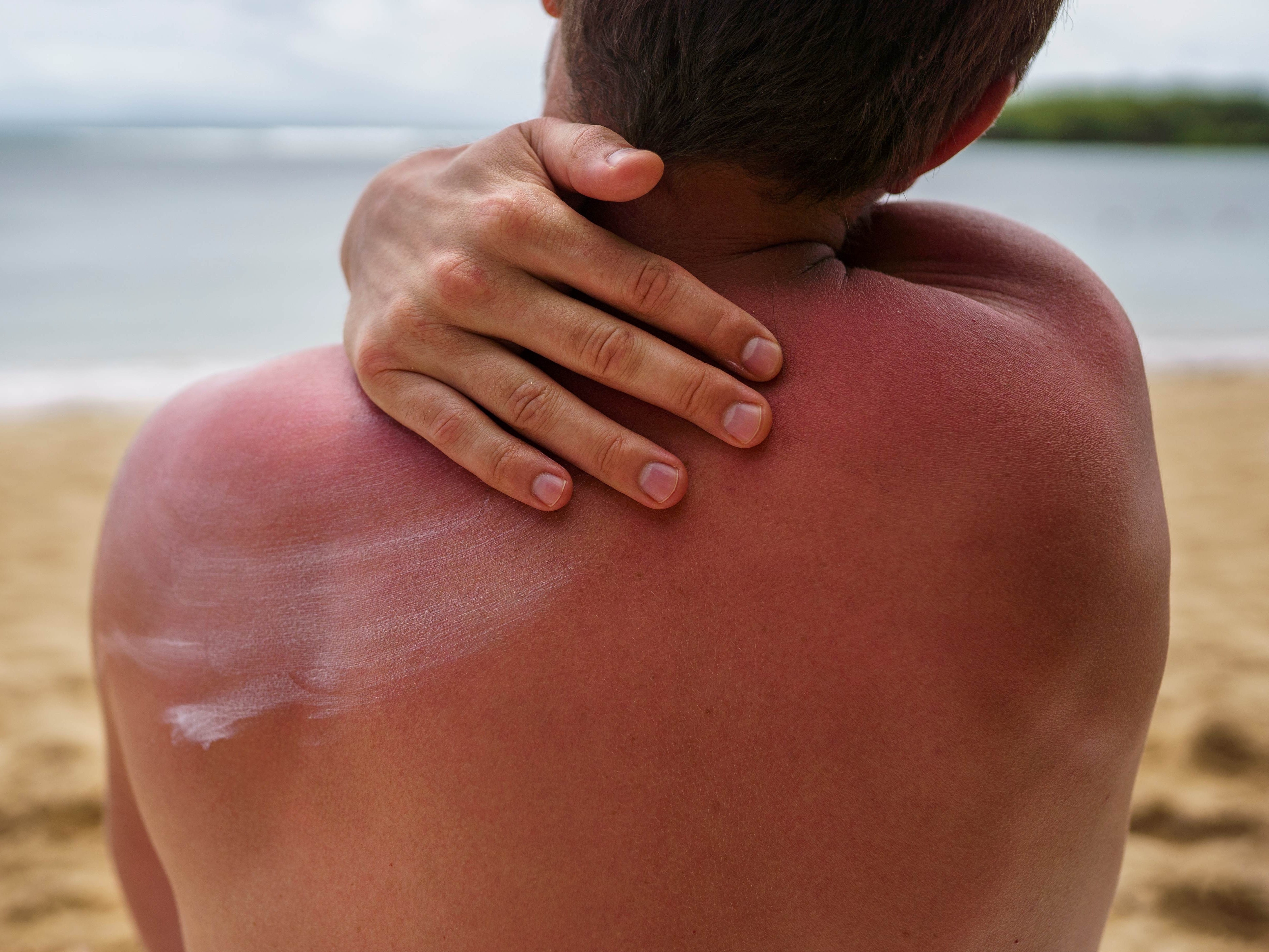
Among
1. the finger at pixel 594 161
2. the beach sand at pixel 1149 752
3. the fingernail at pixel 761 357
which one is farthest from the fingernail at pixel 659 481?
the beach sand at pixel 1149 752

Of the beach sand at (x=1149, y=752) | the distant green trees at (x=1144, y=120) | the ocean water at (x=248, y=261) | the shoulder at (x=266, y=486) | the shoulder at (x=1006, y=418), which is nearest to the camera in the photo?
the shoulder at (x=1006, y=418)

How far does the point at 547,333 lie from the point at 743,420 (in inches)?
7.0

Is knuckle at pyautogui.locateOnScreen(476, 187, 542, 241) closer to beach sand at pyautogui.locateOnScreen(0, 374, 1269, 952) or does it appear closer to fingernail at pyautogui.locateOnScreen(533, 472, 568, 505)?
fingernail at pyautogui.locateOnScreen(533, 472, 568, 505)

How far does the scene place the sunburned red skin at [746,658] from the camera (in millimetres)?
690

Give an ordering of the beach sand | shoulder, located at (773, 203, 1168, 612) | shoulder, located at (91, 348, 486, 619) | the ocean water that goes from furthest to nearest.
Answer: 1. the ocean water
2. the beach sand
3. shoulder, located at (91, 348, 486, 619)
4. shoulder, located at (773, 203, 1168, 612)

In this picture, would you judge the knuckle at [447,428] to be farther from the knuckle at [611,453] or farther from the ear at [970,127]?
the ear at [970,127]

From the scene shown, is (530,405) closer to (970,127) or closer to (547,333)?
(547,333)

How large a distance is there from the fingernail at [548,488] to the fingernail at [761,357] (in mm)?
170

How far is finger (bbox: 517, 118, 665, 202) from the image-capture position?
0.71 metres

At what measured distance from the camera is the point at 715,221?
0.78 meters

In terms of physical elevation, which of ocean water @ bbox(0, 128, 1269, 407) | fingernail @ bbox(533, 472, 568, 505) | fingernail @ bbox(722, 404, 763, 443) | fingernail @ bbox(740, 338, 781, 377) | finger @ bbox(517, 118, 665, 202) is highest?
finger @ bbox(517, 118, 665, 202)

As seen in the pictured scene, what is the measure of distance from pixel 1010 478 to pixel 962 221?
14.0 inches

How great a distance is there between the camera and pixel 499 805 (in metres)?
0.72

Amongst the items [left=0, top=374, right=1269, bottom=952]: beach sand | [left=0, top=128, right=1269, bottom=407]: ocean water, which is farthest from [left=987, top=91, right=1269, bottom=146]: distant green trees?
[left=0, top=374, right=1269, bottom=952]: beach sand
